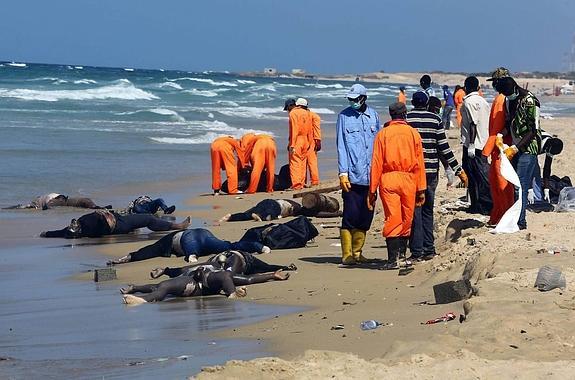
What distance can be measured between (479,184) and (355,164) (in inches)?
88.1

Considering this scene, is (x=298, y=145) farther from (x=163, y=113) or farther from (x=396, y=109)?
(x=163, y=113)

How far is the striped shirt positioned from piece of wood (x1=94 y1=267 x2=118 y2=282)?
2934mm

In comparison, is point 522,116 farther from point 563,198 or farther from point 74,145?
point 74,145

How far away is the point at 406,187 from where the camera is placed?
31.4ft

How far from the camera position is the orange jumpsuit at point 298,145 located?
59.3 feet

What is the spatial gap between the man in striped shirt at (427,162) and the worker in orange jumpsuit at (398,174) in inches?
6.1

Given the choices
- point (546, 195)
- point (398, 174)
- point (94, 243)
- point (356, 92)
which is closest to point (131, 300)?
point (398, 174)

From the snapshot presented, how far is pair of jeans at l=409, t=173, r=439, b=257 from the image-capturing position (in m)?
9.80

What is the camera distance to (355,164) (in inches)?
396

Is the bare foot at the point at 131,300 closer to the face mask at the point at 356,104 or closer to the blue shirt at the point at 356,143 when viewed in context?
the blue shirt at the point at 356,143

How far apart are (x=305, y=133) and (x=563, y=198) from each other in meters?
6.78

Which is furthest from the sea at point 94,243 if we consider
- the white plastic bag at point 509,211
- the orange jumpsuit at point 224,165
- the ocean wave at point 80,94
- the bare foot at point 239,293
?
the ocean wave at point 80,94

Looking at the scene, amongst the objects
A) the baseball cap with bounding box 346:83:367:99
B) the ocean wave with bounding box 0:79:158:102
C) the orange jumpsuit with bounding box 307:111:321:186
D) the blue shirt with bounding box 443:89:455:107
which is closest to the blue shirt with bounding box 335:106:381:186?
the baseball cap with bounding box 346:83:367:99

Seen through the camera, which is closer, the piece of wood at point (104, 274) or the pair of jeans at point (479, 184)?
the piece of wood at point (104, 274)
